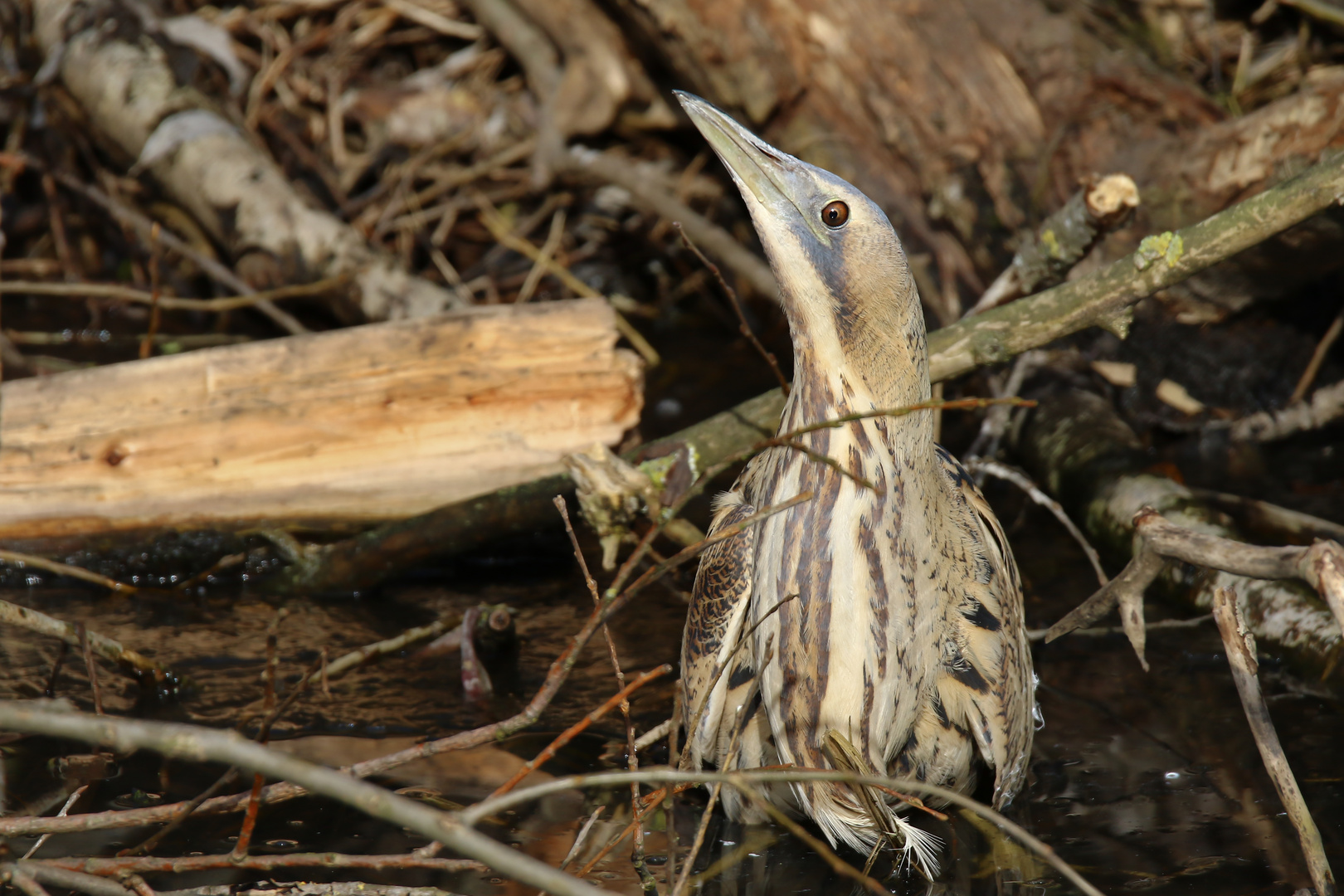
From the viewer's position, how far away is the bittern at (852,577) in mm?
2660

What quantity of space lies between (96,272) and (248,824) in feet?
19.8

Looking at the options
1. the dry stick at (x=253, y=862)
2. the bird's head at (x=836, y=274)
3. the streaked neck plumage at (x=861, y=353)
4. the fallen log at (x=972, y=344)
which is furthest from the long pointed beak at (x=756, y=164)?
the dry stick at (x=253, y=862)

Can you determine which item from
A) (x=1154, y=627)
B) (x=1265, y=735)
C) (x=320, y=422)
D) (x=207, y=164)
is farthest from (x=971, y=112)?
(x=207, y=164)

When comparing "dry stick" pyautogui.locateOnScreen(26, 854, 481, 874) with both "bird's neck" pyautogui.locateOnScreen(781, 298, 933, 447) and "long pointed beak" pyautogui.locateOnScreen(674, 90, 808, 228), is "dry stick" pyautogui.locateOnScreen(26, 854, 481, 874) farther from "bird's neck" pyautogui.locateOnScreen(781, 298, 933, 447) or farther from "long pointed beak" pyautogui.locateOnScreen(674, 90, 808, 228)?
"long pointed beak" pyautogui.locateOnScreen(674, 90, 808, 228)

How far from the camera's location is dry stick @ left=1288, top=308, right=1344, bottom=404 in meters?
5.03

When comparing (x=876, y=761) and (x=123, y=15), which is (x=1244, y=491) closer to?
(x=876, y=761)

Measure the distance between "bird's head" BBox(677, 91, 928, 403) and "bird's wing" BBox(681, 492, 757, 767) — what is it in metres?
0.49

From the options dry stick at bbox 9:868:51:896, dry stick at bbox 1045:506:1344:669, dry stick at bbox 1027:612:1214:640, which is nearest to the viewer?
dry stick at bbox 9:868:51:896

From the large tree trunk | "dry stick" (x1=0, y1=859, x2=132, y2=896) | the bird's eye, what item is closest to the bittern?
the bird's eye

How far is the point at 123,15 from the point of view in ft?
20.7

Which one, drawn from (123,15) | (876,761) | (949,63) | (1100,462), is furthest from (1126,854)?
(123,15)

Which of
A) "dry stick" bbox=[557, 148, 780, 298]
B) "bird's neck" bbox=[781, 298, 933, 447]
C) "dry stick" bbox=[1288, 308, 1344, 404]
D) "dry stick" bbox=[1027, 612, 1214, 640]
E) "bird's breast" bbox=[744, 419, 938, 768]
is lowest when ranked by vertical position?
"dry stick" bbox=[557, 148, 780, 298]

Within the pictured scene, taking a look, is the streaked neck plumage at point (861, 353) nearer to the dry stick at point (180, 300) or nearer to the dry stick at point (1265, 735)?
the dry stick at point (1265, 735)

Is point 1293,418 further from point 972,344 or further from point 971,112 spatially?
point 972,344
